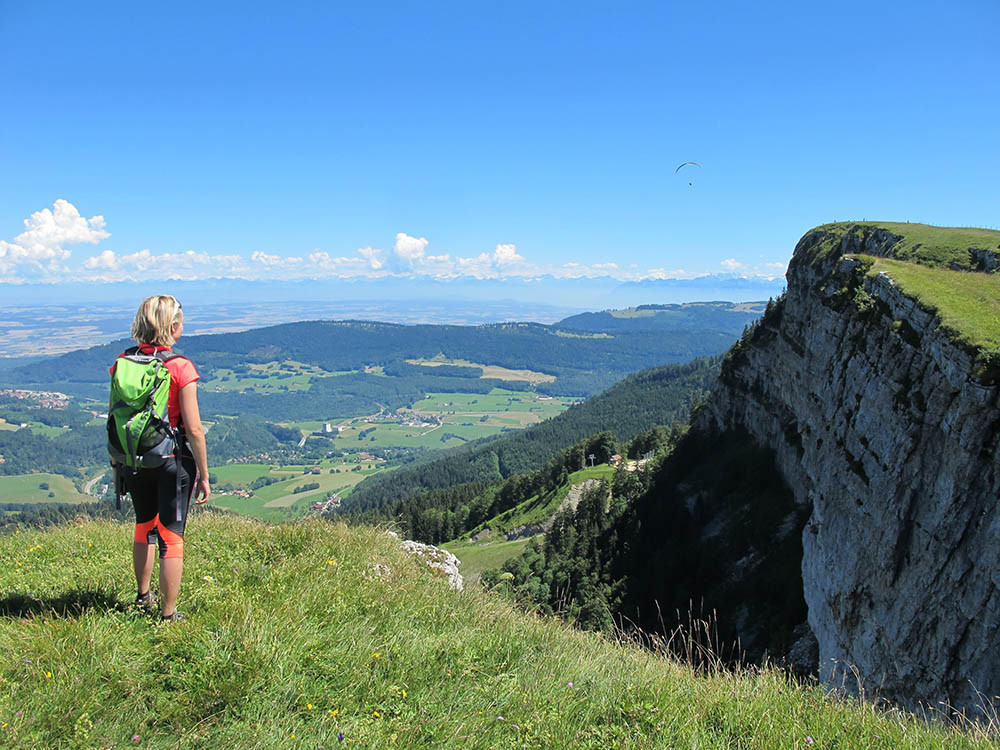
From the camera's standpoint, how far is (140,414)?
5.07m

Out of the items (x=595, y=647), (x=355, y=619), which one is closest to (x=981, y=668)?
(x=595, y=647)

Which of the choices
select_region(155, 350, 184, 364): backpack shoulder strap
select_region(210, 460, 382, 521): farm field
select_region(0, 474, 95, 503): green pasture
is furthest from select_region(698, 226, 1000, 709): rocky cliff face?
select_region(0, 474, 95, 503): green pasture

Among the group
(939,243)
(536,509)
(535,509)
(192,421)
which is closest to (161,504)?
(192,421)

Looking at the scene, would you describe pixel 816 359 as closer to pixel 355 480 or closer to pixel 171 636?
pixel 171 636

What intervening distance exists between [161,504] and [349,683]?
261 cm

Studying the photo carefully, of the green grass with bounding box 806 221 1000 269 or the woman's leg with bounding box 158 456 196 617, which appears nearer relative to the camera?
the woman's leg with bounding box 158 456 196 617

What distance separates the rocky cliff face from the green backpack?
278 inches

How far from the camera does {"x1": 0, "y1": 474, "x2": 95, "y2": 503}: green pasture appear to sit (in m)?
137

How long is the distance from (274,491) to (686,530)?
129 meters

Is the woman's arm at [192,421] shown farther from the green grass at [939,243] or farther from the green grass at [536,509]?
the green grass at [536,509]

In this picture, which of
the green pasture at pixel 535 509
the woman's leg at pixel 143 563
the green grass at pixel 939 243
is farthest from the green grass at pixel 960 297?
the green pasture at pixel 535 509

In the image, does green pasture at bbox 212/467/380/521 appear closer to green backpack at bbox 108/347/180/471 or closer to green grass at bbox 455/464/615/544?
green grass at bbox 455/464/615/544

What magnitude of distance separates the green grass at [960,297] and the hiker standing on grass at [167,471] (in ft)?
49.7

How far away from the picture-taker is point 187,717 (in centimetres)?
389
